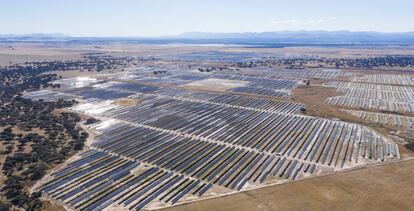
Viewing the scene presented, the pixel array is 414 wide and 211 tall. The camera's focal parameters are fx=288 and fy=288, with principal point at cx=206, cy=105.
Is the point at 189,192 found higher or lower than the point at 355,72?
lower

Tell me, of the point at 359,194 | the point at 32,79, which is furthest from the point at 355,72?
the point at 32,79

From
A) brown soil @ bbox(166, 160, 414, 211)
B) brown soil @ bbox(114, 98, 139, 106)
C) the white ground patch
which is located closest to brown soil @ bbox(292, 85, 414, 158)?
brown soil @ bbox(166, 160, 414, 211)

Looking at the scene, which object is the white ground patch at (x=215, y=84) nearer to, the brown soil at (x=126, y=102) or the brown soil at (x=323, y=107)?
the brown soil at (x=323, y=107)

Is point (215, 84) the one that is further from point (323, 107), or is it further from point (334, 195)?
point (334, 195)

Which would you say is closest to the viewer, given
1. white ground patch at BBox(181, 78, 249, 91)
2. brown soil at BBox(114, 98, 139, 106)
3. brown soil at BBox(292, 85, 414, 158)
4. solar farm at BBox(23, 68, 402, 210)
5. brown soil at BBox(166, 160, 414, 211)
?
brown soil at BBox(166, 160, 414, 211)

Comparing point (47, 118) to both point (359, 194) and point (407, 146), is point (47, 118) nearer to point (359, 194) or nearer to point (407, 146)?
point (359, 194)

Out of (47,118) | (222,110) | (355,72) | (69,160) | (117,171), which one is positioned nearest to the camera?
(117,171)

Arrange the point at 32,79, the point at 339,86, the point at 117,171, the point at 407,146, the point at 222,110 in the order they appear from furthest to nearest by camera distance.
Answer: the point at 32,79, the point at 339,86, the point at 222,110, the point at 407,146, the point at 117,171

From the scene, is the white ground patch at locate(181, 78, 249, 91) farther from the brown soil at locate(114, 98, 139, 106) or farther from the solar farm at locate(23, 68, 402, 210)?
the brown soil at locate(114, 98, 139, 106)
